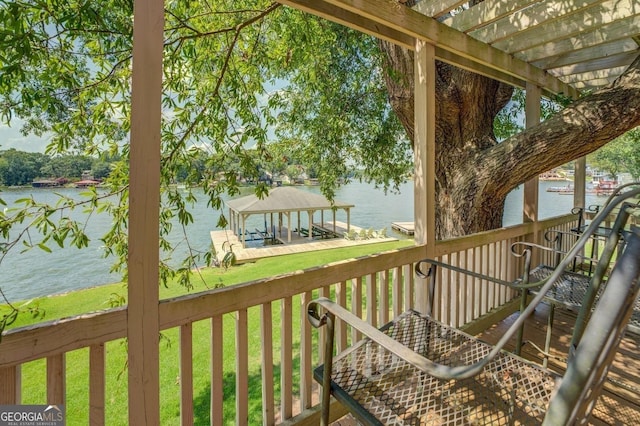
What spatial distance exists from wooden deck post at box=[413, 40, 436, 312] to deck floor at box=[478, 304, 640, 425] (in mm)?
987

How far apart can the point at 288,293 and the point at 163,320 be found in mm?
572

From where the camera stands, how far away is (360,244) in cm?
1427

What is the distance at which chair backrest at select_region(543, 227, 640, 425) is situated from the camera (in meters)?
0.54

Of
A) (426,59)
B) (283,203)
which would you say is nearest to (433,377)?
(426,59)

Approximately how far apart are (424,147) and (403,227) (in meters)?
18.6

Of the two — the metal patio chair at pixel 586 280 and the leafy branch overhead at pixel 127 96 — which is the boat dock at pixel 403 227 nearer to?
the metal patio chair at pixel 586 280

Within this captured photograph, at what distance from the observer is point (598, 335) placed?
544mm

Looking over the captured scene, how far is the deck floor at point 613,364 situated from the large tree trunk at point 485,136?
0.96 meters

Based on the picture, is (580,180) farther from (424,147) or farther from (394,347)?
(394,347)

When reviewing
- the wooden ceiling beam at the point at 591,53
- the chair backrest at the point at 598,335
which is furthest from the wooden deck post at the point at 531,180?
the chair backrest at the point at 598,335

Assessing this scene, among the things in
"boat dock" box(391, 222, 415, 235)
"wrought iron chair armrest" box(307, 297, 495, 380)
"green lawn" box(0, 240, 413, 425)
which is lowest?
"green lawn" box(0, 240, 413, 425)

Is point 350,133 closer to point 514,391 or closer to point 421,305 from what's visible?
point 421,305

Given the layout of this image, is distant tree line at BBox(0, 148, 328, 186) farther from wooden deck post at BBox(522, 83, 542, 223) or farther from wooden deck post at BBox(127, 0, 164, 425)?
wooden deck post at BBox(522, 83, 542, 223)

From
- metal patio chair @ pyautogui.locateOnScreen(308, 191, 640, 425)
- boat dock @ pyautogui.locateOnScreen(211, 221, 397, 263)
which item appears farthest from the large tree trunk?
boat dock @ pyautogui.locateOnScreen(211, 221, 397, 263)
